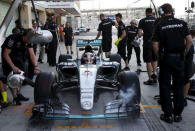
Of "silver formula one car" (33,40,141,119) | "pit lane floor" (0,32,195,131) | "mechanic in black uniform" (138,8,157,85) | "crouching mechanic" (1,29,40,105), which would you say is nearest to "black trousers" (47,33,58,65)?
"mechanic in black uniform" (138,8,157,85)

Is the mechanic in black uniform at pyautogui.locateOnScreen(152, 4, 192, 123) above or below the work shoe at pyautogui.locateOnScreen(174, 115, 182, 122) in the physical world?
above

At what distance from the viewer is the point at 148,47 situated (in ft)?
22.6

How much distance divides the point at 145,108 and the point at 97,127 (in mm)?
1296

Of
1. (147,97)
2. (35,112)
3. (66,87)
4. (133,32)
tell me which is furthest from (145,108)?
(133,32)

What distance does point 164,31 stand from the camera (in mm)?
4176

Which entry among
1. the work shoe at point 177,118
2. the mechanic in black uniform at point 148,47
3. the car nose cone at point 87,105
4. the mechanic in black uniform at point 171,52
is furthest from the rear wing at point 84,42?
the work shoe at point 177,118

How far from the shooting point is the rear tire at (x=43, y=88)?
4414 millimetres

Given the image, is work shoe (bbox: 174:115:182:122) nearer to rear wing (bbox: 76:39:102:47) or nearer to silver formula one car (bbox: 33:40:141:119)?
silver formula one car (bbox: 33:40:141:119)

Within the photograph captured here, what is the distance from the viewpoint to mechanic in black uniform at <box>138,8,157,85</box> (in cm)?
691

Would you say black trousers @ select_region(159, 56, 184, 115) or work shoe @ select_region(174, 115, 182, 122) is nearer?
black trousers @ select_region(159, 56, 184, 115)

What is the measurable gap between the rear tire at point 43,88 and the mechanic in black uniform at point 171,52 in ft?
5.80

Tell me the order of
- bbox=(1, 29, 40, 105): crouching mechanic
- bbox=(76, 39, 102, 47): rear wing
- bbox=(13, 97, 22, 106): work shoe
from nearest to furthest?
bbox=(1, 29, 40, 105): crouching mechanic, bbox=(13, 97, 22, 106): work shoe, bbox=(76, 39, 102, 47): rear wing

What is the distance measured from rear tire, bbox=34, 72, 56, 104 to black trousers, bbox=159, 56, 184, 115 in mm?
1774

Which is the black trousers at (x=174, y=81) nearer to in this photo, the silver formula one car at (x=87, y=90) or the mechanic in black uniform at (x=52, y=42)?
the silver formula one car at (x=87, y=90)
